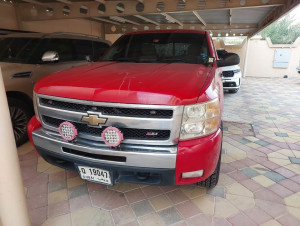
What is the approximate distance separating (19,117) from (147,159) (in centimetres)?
263

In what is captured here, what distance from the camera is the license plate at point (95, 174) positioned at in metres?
1.76

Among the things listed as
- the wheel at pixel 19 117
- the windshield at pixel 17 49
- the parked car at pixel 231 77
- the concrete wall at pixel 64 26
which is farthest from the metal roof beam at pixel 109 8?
the wheel at pixel 19 117

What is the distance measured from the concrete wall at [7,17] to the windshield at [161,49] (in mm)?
5662

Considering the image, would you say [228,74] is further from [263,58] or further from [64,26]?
[263,58]

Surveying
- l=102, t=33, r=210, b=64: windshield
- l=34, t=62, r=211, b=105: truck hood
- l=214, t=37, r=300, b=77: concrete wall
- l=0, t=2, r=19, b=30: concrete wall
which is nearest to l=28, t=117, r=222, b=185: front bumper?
l=34, t=62, r=211, b=105: truck hood


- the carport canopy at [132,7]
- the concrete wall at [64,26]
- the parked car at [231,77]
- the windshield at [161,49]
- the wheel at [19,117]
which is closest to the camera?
the windshield at [161,49]

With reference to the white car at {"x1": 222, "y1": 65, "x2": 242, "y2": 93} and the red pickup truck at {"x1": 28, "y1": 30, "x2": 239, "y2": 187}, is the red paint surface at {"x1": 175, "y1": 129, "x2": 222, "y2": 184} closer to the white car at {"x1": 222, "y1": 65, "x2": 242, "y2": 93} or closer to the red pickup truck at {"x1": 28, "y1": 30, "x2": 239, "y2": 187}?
the red pickup truck at {"x1": 28, "y1": 30, "x2": 239, "y2": 187}

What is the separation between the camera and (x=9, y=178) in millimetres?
1408

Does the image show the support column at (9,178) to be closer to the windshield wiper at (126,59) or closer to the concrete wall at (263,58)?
the windshield wiper at (126,59)

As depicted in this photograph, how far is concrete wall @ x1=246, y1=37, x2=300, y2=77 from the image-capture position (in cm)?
1442

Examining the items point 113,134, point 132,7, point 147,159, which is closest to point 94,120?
point 113,134

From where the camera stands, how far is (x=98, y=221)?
1873 mm

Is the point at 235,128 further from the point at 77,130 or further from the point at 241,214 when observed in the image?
the point at 77,130

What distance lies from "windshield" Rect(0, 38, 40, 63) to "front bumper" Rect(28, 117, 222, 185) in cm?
238
